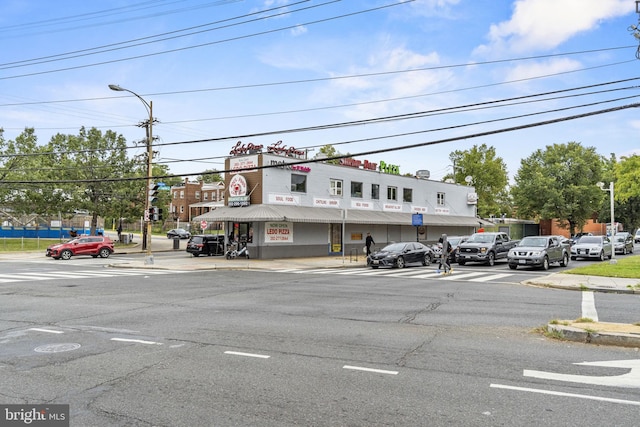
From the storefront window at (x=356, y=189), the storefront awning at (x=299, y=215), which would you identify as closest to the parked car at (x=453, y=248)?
the storefront awning at (x=299, y=215)

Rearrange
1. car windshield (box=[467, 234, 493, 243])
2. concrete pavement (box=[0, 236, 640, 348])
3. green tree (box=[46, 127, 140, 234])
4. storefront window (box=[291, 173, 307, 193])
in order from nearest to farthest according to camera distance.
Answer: concrete pavement (box=[0, 236, 640, 348]) → car windshield (box=[467, 234, 493, 243]) → storefront window (box=[291, 173, 307, 193]) → green tree (box=[46, 127, 140, 234])

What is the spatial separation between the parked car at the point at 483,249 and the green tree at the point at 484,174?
120 ft

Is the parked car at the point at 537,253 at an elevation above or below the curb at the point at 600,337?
above

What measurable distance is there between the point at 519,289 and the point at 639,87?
7.24m

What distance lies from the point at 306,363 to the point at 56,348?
3.94 metres

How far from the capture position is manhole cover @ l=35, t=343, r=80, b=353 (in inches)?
274

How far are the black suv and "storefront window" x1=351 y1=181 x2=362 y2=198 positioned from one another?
10.6 meters

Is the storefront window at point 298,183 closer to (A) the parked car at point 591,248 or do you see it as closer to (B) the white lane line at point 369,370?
(A) the parked car at point 591,248

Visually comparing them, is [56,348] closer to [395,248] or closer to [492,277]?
[492,277]

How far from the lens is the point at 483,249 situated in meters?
26.0

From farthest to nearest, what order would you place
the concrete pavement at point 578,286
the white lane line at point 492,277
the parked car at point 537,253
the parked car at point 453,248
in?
1. the parked car at point 453,248
2. the parked car at point 537,253
3. the white lane line at point 492,277
4. the concrete pavement at point 578,286

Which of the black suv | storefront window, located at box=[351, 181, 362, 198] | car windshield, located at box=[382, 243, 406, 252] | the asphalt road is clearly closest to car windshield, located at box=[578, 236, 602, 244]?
car windshield, located at box=[382, 243, 406, 252]

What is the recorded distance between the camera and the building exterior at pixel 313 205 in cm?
2947

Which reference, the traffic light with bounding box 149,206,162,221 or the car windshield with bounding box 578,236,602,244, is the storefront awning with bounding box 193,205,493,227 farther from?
the car windshield with bounding box 578,236,602,244
